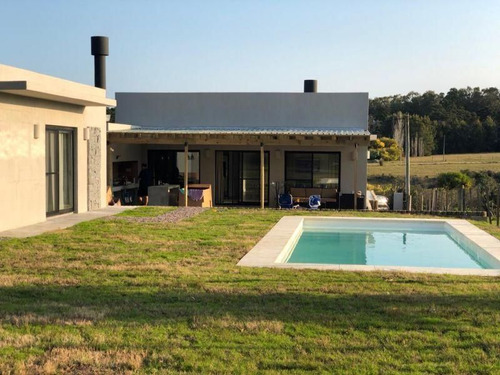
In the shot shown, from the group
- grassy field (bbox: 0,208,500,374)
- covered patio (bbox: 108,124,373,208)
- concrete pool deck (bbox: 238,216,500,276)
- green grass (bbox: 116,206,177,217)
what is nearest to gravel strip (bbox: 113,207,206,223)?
green grass (bbox: 116,206,177,217)

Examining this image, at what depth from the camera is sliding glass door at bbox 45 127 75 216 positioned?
14.3 metres

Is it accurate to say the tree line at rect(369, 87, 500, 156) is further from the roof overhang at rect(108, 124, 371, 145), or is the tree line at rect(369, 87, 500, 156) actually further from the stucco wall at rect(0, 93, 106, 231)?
the stucco wall at rect(0, 93, 106, 231)

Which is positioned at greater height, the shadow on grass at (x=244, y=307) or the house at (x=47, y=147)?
the house at (x=47, y=147)

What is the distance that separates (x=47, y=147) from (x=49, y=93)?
2135 mm

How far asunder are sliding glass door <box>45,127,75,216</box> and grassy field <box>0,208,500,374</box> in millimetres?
4817

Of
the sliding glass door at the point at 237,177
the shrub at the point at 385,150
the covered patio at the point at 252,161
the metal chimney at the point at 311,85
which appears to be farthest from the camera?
the shrub at the point at 385,150

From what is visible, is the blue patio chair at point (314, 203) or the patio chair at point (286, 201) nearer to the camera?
the blue patio chair at point (314, 203)

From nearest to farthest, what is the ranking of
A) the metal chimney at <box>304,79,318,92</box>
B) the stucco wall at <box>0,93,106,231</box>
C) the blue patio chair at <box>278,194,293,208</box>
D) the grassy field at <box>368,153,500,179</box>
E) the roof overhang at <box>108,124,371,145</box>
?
1. the stucco wall at <box>0,93,106,231</box>
2. the roof overhang at <box>108,124,371,145</box>
3. the blue patio chair at <box>278,194,293,208</box>
4. the metal chimney at <box>304,79,318,92</box>
5. the grassy field at <box>368,153,500,179</box>

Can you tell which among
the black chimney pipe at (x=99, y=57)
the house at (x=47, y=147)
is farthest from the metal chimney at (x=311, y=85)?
the house at (x=47, y=147)

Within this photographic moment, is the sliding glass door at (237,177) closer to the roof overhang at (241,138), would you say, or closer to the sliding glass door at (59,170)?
the roof overhang at (241,138)

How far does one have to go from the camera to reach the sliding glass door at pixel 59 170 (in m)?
14.3

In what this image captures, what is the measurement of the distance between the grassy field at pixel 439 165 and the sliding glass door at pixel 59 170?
31.1 meters

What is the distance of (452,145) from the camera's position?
199 ft

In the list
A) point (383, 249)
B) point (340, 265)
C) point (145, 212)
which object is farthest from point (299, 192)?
point (340, 265)
